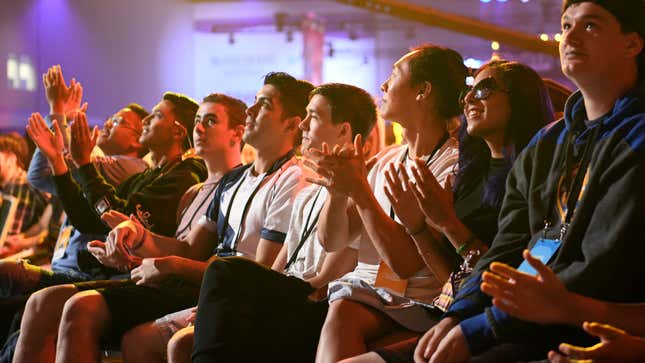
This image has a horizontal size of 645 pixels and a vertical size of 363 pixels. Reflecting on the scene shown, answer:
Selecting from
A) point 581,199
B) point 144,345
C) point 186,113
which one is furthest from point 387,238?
point 186,113

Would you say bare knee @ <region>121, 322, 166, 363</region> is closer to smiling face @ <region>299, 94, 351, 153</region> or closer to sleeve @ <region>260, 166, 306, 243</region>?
sleeve @ <region>260, 166, 306, 243</region>

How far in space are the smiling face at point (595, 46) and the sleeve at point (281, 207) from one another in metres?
1.33

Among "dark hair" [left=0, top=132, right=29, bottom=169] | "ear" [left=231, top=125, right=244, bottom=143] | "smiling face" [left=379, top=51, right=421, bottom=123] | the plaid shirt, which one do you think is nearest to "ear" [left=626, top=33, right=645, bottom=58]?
"smiling face" [left=379, top=51, right=421, bottom=123]

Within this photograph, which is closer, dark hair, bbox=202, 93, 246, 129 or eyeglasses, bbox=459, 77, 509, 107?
eyeglasses, bbox=459, 77, 509, 107

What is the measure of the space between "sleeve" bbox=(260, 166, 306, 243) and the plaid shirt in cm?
232

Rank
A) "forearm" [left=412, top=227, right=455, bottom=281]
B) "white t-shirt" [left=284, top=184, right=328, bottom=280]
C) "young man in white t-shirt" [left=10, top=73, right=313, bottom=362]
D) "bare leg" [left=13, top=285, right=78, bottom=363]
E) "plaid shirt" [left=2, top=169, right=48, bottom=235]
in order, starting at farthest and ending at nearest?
"plaid shirt" [left=2, top=169, right=48, bottom=235]
"bare leg" [left=13, top=285, right=78, bottom=363]
"young man in white t-shirt" [left=10, top=73, right=313, bottom=362]
"white t-shirt" [left=284, top=184, right=328, bottom=280]
"forearm" [left=412, top=227, right=455, bottom=281]

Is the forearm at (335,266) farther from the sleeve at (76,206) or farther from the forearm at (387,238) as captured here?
the sleeve at (76,206)

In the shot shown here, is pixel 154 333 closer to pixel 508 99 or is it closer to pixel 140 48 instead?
pixel 508 99

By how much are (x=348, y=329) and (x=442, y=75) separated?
35.7 inches

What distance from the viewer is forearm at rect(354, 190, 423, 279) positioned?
91.9 inches

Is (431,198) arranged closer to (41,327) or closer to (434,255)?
(434,255)

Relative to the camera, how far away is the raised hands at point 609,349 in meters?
1.57

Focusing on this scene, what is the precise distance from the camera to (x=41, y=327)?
2977 millimetres

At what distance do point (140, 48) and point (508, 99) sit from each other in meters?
7.13
